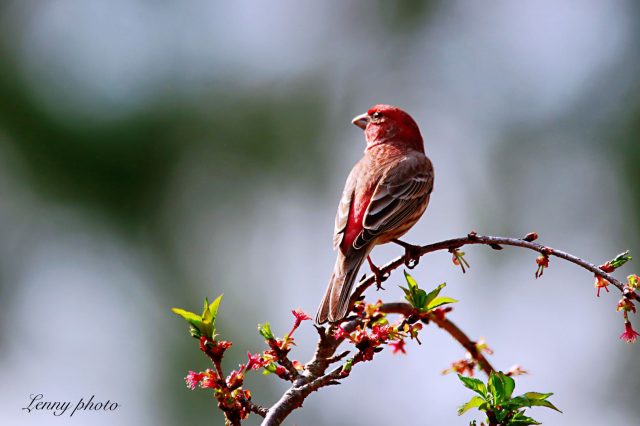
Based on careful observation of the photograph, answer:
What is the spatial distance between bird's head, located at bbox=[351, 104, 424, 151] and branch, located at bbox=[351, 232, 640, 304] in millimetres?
2333

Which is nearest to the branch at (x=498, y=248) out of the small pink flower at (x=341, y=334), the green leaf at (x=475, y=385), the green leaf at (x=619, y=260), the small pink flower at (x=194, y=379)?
the green leaf at (x=619, y=260)

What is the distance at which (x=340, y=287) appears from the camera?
324cm

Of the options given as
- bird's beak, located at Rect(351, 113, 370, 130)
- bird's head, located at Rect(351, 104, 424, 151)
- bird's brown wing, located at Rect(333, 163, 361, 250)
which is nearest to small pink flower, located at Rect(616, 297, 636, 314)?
bird's brown wing, located at Rect(333, 163, 361, 250)

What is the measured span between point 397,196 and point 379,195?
4.9 inches

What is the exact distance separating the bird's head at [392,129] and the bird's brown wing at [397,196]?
0.26 m

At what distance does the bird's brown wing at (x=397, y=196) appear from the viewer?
4.03m

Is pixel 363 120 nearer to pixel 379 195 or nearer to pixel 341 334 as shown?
pixel 379 195

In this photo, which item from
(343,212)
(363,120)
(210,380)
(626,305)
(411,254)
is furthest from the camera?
(363,120)

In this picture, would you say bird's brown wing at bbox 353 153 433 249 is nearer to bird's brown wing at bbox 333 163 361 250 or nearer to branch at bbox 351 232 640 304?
bird's brown wing at bbox 333 163 361 250

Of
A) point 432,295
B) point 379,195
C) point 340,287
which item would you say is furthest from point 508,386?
point 379,195

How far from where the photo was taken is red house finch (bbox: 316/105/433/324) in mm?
3635

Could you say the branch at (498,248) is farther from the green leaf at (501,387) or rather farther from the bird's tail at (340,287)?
the green leaf at (501,387)

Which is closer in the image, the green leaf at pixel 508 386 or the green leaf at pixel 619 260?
the green leaf at pixel 508 386

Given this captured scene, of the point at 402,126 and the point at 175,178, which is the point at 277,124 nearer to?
the point at 175,178
